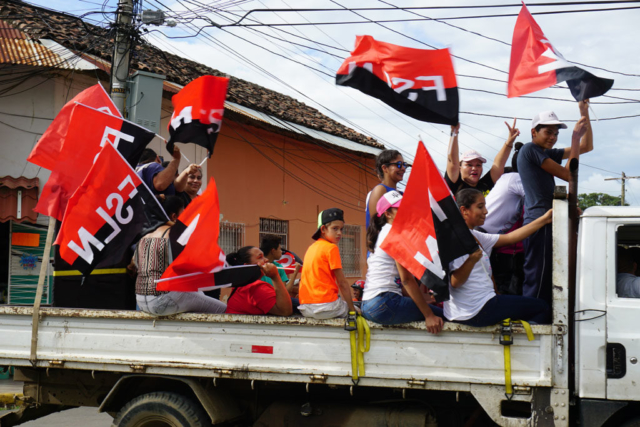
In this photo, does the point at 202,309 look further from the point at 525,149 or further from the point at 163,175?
the point at 525,149

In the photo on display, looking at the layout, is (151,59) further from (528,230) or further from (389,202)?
(528,230)

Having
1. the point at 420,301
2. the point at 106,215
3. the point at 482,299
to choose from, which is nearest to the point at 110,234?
the point at 106,215

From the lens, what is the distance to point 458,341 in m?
3.71

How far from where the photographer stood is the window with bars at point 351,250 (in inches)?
689

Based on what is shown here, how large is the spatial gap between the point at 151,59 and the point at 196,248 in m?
10.1

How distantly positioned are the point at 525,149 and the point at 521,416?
185cm

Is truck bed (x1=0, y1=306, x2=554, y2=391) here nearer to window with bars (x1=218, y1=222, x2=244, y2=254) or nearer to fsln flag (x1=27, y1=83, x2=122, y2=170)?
fsln flag (x1=27, y1=83, x2=122, y2=170)

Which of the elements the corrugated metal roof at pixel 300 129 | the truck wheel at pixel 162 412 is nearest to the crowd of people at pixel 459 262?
the truck wheel at pixel 162 412

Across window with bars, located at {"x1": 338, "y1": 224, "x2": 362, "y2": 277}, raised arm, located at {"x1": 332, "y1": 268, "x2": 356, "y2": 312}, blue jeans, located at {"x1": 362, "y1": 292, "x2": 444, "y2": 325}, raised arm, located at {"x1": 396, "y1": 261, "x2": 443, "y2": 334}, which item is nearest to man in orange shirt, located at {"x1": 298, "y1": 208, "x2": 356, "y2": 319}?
raised arm, located at {"x1": 332, "y1": 268, "x2": 356, "y2": 312}

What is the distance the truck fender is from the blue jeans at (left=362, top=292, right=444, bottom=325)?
47.9 inches

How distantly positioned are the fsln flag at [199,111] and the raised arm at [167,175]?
22 centimetres

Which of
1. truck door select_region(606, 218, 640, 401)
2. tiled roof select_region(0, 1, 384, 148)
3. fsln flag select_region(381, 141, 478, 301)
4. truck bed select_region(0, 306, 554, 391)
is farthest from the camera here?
tiled roof select_region(0, 1, 384, 148)

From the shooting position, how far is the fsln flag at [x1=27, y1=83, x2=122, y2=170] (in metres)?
5.32

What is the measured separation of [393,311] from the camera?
3840mm
